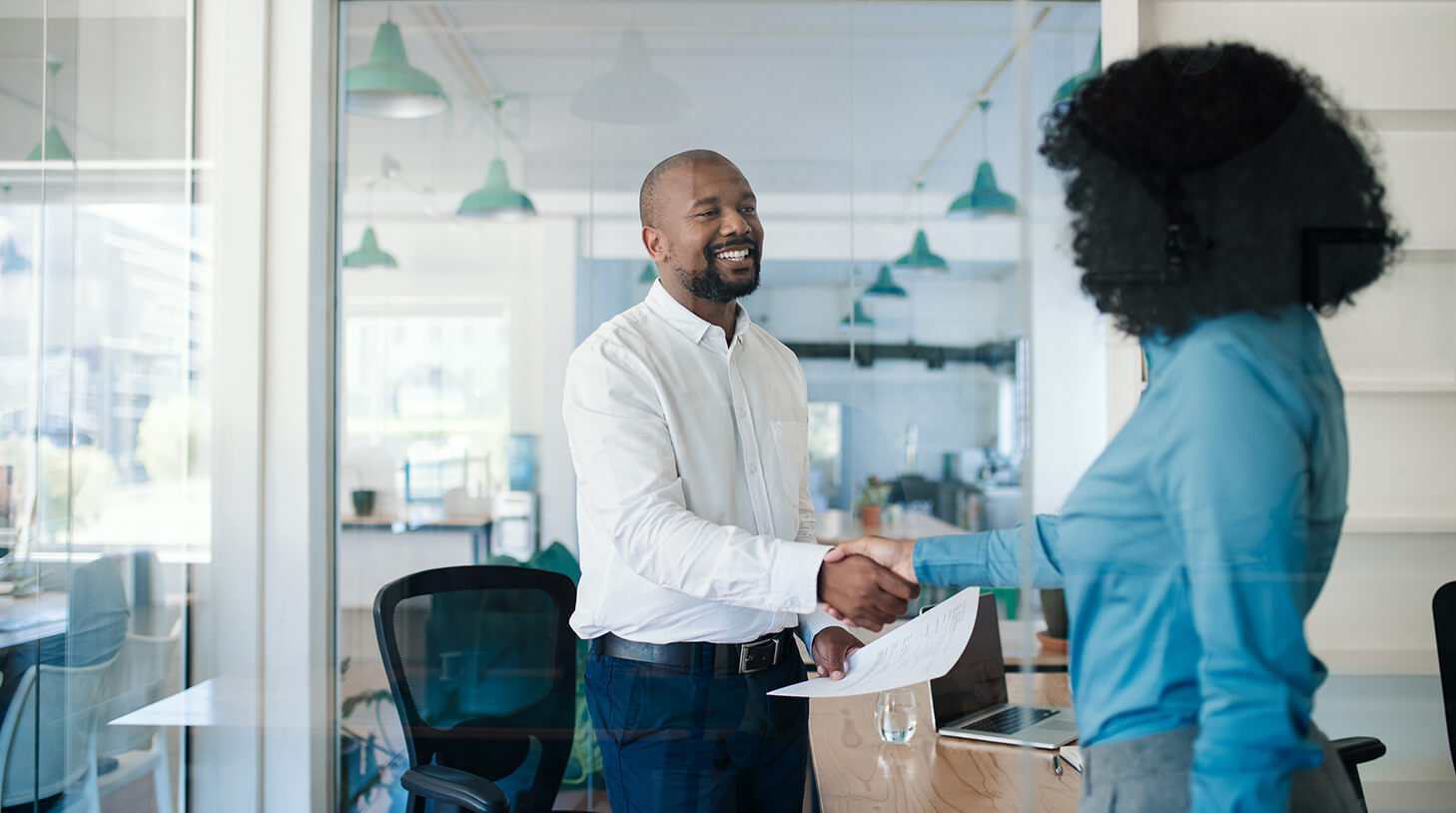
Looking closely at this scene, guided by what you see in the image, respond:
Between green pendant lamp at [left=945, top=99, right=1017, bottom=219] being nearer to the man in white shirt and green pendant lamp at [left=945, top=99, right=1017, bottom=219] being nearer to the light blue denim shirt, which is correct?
the man in white shirt

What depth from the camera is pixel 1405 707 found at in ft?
Result: 4.94

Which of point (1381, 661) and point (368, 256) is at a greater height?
point (368, 256)

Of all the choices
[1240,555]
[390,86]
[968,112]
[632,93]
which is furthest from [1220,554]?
[390,86]

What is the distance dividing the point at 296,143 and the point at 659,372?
1.25 meters

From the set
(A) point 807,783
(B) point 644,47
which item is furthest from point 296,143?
(A) point 807,783

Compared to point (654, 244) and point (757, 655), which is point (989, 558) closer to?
point (757, 655)

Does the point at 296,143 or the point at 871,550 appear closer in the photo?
the point at 871,550

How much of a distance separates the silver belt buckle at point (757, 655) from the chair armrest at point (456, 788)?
486mm

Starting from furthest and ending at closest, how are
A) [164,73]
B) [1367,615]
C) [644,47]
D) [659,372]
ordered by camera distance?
[164,73]
[644,47]
[659,372]
[1367,615]

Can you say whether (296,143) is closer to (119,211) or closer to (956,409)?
(119,211)

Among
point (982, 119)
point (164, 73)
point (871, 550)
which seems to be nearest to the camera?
point (871, 550)

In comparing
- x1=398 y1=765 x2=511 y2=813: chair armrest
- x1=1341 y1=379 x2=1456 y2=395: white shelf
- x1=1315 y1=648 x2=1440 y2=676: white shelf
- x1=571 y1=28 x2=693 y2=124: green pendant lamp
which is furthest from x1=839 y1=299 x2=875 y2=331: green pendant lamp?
x1=398 y1=765 x2=511 y2=813: chair armrest

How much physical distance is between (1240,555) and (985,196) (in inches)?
38.9

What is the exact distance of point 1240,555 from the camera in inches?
48.3
